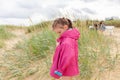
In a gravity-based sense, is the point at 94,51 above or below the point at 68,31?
below

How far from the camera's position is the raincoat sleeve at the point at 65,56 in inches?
141

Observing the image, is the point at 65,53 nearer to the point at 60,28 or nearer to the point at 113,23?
the point at 60,28

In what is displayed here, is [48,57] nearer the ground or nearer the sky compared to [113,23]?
nearer the sky

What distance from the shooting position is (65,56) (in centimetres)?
358

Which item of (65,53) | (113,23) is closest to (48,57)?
(65,53)

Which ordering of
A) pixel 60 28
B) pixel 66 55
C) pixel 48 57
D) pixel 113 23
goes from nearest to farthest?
1. pixel 66 55
2. pixel 60 28
3. pixel 48 57
4. pixel 113 23

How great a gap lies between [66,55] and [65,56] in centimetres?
2

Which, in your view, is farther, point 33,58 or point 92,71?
point 33,58

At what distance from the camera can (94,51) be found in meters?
5.40

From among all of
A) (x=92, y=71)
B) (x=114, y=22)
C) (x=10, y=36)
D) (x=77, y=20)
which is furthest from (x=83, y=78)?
(x=114, y=22)

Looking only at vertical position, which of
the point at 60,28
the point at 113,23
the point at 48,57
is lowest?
the point at 113,23

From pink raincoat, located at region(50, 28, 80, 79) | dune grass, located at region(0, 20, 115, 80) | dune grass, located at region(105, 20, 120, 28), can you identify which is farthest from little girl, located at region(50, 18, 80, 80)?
dune grass, located at region(105, 20, 120, 28)

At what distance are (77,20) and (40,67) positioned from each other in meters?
1.20

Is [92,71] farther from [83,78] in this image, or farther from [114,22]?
[114,22]
